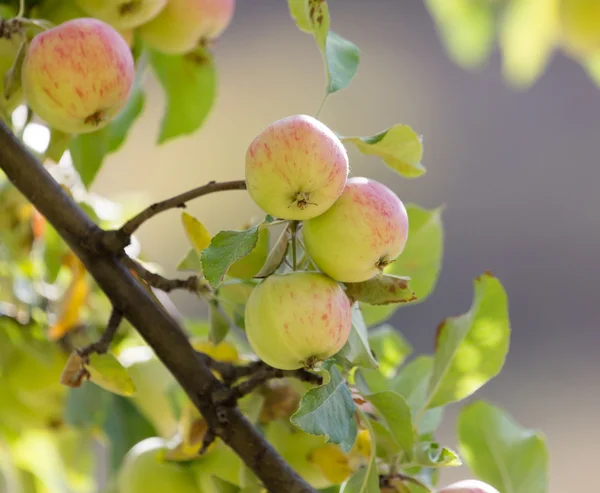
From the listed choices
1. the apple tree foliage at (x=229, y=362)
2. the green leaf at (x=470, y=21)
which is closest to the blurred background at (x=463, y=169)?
the green leaf at (x=470, y=21)

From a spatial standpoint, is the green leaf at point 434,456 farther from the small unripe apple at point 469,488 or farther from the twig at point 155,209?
the twig at point 155,209

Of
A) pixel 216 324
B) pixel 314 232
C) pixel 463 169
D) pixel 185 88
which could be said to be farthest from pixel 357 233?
pixel 463 169

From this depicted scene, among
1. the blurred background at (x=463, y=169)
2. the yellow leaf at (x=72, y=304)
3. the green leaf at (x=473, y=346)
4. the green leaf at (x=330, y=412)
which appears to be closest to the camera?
the green leaf at (x=330, y=412)

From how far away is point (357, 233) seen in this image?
33 cm

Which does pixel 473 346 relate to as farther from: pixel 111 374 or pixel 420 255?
pixel 111 374

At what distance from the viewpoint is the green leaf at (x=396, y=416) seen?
373mm

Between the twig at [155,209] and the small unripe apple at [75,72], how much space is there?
5cm

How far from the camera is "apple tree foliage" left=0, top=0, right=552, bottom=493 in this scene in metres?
0.37

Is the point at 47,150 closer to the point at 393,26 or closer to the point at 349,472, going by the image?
the point at 349,472

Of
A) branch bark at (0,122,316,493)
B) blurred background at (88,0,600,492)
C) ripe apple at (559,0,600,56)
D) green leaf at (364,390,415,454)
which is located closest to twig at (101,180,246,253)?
branch bark at (0,122,316,493)

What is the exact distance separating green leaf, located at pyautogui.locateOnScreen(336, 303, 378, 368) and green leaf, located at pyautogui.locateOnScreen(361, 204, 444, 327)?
96 mm

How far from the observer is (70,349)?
536 millimetres

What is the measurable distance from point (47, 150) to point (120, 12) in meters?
0.08

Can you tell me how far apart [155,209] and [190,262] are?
0.06 metres
